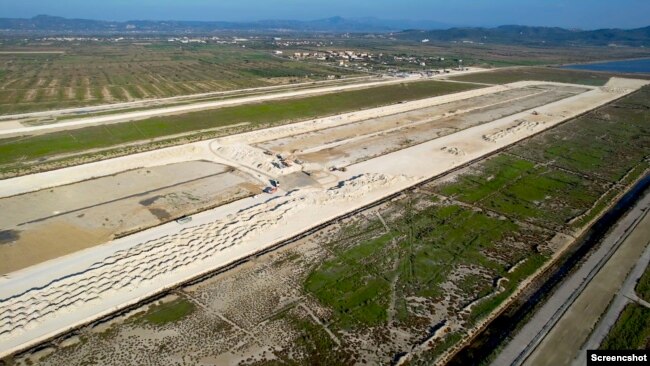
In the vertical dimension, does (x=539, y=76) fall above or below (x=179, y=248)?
above

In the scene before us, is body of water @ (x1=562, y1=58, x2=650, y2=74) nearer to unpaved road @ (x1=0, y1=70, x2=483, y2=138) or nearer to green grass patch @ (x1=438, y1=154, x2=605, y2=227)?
unpaved road @ (x1=0, y1=70, x2=483, y2=138)

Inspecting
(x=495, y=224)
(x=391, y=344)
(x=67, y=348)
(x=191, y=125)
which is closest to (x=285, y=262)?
(x=391, y=344)

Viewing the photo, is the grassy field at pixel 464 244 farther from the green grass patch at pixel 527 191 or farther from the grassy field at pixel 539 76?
the grassy field at pixel 539 76

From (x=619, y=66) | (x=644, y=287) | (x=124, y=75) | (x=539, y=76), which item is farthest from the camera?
(x=619, y=66)

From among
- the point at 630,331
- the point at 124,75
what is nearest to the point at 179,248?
the point at 630,331

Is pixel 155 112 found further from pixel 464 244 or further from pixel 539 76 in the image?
pixel 539 76

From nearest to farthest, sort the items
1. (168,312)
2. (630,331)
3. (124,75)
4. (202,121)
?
(630,331) < (168,312) < (202,121) < (124,75)
